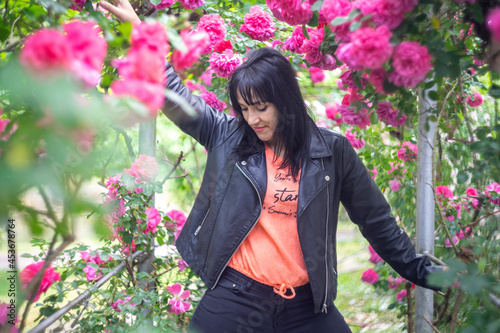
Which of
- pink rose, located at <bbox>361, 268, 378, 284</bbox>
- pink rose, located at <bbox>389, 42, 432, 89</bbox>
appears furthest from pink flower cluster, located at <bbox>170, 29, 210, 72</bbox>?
pink rose, located at <bbox>361, 268, 378, 284</bbox>

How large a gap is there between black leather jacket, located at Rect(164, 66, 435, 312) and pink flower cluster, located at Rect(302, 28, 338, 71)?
280 millimetres

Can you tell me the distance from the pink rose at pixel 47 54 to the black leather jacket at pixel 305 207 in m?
1.08

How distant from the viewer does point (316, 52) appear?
169 cm

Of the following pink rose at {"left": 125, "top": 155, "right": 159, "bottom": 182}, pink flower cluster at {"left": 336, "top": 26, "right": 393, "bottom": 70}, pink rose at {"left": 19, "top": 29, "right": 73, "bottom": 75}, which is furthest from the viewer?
pink rose at {"left": 125, "top": 155, "right": 159, "bottom": 182}

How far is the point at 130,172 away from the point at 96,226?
1.44 metres

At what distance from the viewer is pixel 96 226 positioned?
28.4 inches

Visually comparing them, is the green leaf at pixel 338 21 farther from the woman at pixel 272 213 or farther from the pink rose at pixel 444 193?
the pink rose at pixel 444 193

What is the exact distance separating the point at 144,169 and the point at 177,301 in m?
0.62

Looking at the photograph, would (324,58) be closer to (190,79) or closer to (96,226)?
(96,226)

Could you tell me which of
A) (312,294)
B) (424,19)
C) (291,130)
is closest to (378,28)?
(424,19)

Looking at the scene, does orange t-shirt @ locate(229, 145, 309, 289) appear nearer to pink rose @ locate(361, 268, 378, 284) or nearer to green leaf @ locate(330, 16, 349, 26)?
green leaf @ locate(330, 16, 349, 26)

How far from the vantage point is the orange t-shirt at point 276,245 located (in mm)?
1687

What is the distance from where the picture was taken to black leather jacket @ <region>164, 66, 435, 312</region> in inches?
Answer: 67.6

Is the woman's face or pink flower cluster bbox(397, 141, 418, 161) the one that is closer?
the woman's face
